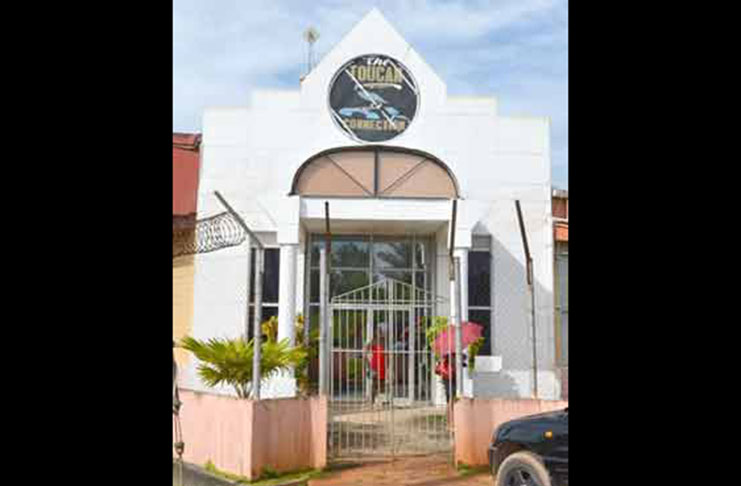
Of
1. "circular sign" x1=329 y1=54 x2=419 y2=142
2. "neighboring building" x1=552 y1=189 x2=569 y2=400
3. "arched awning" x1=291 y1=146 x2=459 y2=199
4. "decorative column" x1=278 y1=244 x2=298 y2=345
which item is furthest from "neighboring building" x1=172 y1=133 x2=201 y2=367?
"neighboring building" x1=552 y1=189 x2=569 y2=400

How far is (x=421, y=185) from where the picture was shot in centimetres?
1084

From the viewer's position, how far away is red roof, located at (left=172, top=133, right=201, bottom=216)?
431 inches

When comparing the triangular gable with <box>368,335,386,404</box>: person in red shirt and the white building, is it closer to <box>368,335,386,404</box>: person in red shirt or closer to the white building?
the white building

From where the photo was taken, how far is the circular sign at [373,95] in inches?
428

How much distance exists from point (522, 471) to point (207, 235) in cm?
551

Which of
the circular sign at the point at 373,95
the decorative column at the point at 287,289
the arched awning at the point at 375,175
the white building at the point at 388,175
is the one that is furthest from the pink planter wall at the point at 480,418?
the circular sign at the point at 373,95

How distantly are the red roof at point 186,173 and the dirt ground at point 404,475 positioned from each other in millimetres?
5034

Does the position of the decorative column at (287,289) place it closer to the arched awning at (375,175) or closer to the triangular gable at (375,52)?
the arched awning at (375,175)

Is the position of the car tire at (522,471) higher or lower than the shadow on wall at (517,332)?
lower

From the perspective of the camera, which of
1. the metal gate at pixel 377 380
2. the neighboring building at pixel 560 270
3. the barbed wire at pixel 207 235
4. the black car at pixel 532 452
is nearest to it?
the black car at pixel 532 452
